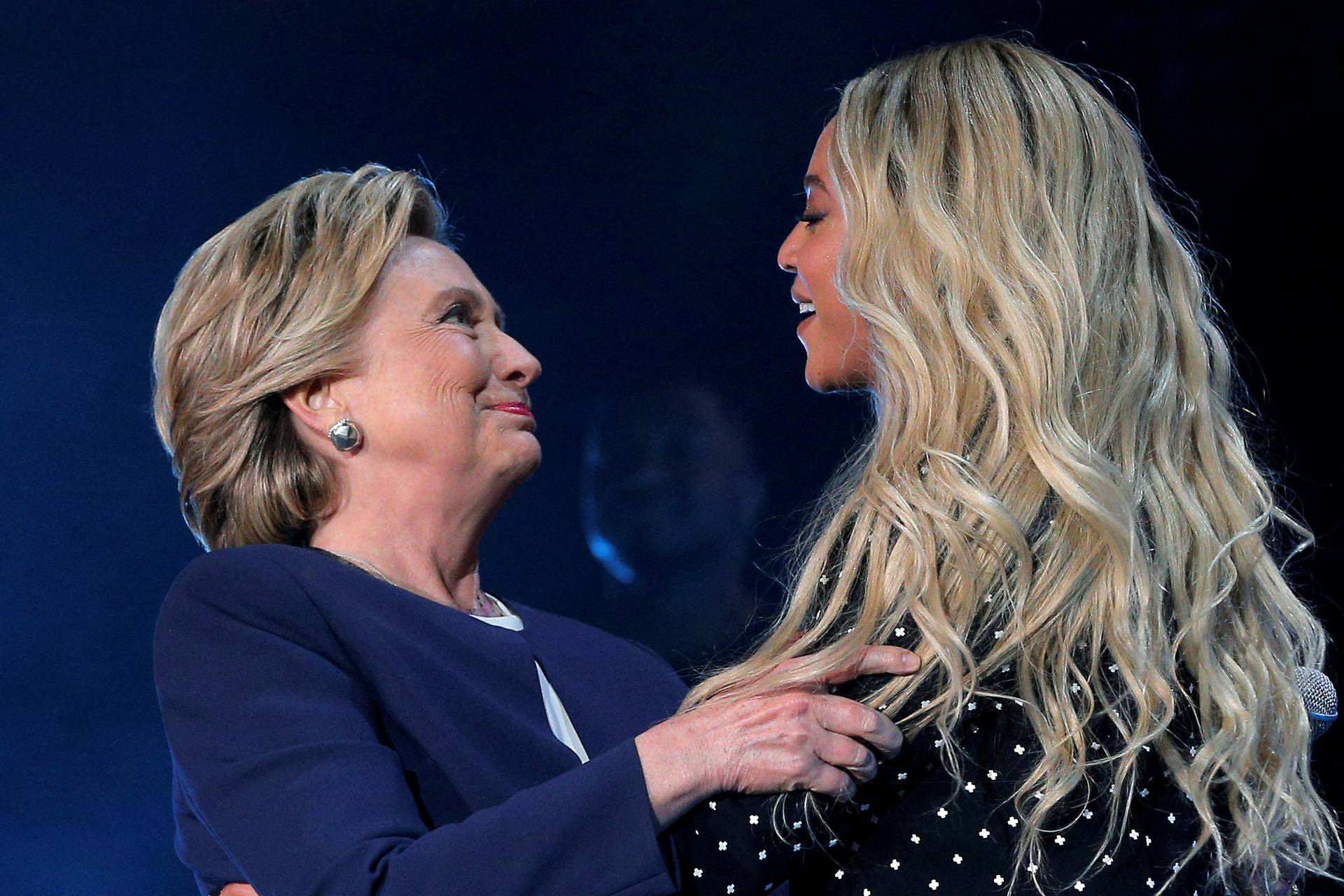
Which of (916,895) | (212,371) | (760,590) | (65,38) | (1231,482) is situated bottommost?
(760,590)

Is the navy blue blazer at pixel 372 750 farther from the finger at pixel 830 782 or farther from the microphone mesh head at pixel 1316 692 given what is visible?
the microphone mesh head at pixel 1316 692

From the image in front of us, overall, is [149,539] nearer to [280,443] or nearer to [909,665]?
[280,443]

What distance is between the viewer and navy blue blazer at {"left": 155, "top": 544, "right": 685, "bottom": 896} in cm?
129

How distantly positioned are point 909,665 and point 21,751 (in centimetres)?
191

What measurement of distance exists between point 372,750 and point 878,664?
2.02 ft

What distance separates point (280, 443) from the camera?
1.94 m

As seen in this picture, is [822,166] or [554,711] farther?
[554,711]

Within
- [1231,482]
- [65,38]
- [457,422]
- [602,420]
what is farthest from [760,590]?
[65,38]

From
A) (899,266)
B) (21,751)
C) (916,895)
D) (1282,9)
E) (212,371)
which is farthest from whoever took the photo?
(1282,9)

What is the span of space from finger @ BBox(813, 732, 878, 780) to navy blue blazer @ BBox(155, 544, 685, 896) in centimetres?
20

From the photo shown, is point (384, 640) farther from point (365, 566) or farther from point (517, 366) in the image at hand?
point (517, 366)

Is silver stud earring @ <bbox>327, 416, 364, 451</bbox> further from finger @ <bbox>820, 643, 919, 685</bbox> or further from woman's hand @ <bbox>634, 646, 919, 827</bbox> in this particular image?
finger @ <bbox>820, 643, 919, 685</bbox>

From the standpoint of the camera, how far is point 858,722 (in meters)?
1.21

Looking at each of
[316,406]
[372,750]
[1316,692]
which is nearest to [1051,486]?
[1316,692]
